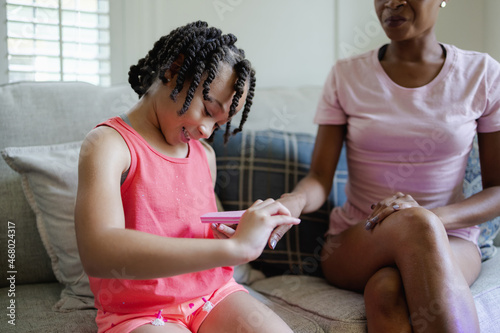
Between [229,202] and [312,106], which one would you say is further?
[312,106]

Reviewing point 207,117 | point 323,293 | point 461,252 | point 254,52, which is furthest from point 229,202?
point 254,52

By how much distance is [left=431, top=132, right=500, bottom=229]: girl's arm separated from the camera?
1.25 meters

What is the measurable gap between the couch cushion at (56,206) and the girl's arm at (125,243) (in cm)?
45

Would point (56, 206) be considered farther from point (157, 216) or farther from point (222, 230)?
point (222, 230)

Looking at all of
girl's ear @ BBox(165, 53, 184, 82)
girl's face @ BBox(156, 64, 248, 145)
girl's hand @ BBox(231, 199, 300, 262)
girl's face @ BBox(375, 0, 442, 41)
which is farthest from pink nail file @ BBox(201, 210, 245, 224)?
girl's face @ BBox(375, 0, 442, 41)

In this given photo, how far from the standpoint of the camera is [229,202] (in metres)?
1.54

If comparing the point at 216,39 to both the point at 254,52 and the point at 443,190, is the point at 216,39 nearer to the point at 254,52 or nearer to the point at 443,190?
the point at 443,190

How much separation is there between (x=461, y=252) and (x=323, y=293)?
38cm

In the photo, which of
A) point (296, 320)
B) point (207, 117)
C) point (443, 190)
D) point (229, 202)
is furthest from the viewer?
point (229, 202)

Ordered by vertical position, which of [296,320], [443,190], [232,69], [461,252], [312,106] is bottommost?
[296,320]

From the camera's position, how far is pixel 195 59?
995mm

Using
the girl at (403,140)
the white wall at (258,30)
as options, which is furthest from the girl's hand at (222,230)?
the white wall at (258,30)

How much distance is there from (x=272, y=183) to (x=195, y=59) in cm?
65

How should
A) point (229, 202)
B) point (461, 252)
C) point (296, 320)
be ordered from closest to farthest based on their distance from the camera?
1. point (296, 320)
2. point (461, 252)
3. point (229, 202)
